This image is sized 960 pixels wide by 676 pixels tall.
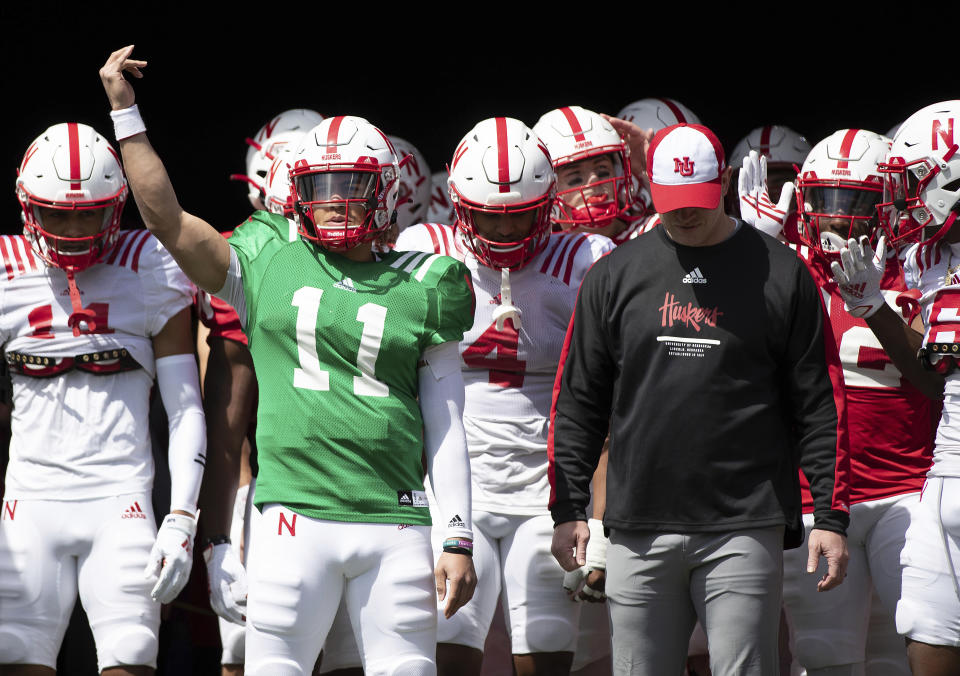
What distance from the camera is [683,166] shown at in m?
3.46

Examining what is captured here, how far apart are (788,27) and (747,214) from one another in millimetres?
2590

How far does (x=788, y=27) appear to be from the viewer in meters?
6.74

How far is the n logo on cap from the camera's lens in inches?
135

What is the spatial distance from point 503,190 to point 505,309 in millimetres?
331

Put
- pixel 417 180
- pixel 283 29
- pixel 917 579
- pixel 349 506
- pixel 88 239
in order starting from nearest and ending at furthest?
pixel 349 506 < pixel 917 579 < pixel 88 239 < pixel 417 180 < pixel 283 29

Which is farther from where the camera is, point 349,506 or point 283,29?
point 283,29

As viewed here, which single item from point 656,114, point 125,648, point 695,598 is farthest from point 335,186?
point 656,114

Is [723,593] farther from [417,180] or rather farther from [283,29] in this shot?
[283,29]

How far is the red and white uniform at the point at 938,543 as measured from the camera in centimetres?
374

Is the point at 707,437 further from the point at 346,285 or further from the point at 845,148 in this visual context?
the point at 845,148

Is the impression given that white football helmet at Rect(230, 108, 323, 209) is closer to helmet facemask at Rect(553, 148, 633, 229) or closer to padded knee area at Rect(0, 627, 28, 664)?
helmet facemask at Rect(553, 148, 633, 229)

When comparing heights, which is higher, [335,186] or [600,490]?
[335,186]

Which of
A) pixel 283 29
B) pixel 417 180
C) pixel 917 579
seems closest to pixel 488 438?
pixel 917 579

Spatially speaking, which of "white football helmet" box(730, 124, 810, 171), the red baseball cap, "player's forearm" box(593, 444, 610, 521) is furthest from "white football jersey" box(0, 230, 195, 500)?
"white football helmet" box(730, 124, 810, 171)
